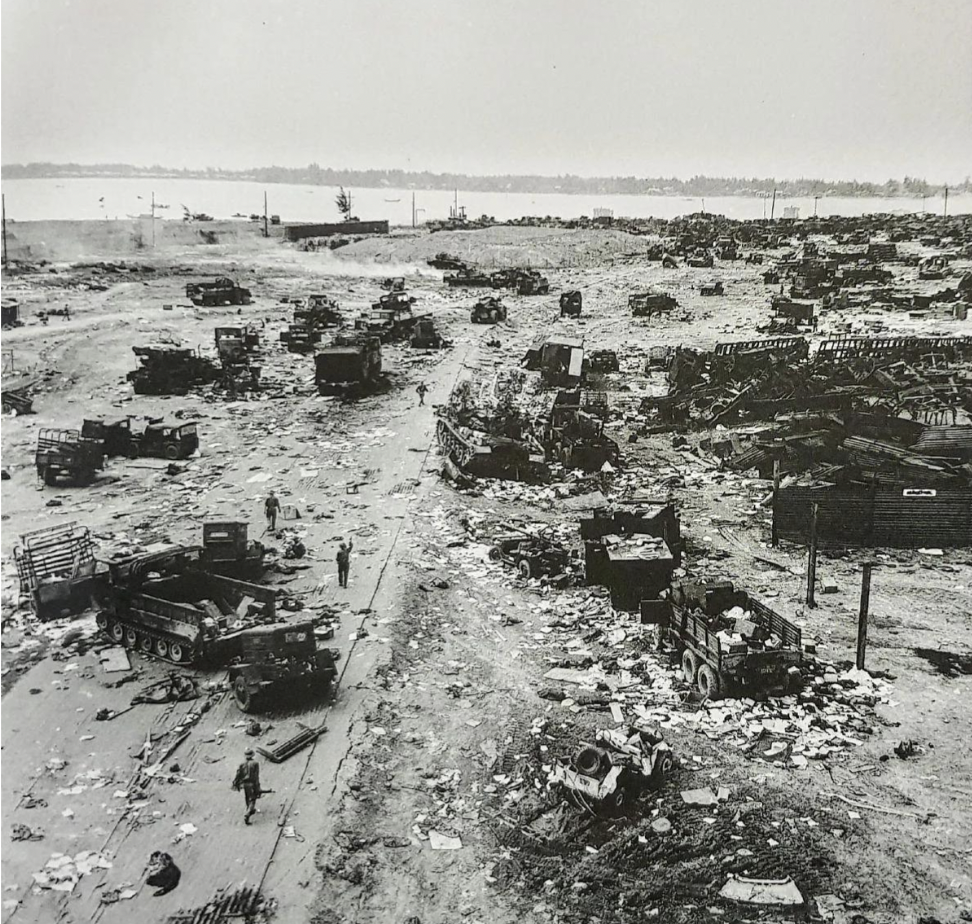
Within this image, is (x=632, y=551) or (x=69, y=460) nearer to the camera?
(x=632, y=551)

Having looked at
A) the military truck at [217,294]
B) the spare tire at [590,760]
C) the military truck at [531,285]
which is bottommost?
the spare tire at [590,760]

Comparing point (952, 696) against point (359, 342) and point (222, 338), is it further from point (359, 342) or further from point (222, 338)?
point (222, 338)

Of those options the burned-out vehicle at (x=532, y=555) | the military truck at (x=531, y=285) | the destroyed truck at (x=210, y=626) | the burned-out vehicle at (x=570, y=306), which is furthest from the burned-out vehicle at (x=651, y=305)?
the destroyed truck at (x=210, y=626)

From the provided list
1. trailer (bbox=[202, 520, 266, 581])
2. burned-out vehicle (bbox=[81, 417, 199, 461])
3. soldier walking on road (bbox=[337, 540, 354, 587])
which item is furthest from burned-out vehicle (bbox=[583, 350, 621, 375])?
trailer (bbox=[202, 520, 266, 581])

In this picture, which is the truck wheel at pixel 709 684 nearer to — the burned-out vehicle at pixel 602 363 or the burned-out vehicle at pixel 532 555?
the burned-out vehicle at pixel 532 555

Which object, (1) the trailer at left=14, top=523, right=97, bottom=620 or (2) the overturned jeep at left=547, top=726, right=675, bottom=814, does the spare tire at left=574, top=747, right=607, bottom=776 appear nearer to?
(2) the overturned jeep at left=547, top=726, right=675, bottom=814

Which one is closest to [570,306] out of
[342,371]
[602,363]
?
[602,363]

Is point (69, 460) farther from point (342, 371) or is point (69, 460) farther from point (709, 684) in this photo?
point (709, 684)
